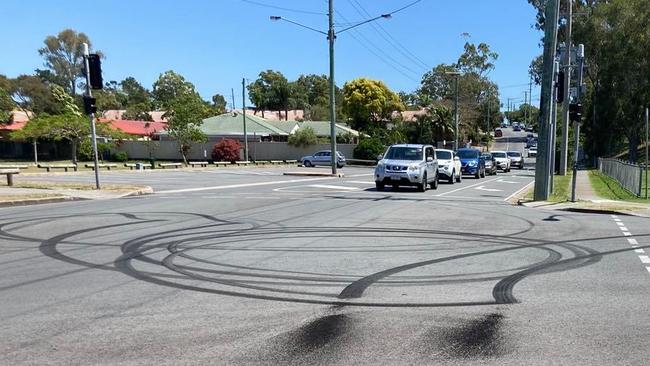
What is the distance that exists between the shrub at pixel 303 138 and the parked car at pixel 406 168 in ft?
122

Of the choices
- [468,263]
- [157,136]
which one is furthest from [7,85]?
[468,263]

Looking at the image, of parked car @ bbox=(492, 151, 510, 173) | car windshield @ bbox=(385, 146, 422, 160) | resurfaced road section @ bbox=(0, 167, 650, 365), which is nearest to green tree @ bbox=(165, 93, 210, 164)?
parked car @ bbox=(492, 151, 510, 173)

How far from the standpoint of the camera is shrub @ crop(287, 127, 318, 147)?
61.9m

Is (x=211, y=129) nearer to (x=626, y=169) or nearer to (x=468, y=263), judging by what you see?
(x=626, y=169)

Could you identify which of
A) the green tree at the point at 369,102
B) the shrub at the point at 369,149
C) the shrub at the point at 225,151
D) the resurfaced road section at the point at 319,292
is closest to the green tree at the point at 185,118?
the shrub at the point at 225,151

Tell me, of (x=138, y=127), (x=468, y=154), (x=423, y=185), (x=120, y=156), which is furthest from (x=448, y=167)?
(x=138, y=127)

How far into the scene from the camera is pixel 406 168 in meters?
23.2

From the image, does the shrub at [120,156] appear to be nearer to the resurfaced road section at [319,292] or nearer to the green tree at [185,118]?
the green tree at [185,118]

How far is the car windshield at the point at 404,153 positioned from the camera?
24141 millimetres

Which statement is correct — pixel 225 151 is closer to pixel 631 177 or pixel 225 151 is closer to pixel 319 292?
pixel 631 177

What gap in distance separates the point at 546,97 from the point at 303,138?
4321 cm

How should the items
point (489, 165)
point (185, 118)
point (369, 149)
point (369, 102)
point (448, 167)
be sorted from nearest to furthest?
point (448, 167), point (489, 165), point (185, 118), point (369, 149), point (369, 102)

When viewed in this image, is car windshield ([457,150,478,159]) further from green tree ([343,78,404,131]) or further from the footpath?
green tree ([343,78,404,131])

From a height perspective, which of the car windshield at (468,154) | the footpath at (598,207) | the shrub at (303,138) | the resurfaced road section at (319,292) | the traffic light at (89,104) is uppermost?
the traffic light at (89,104)
